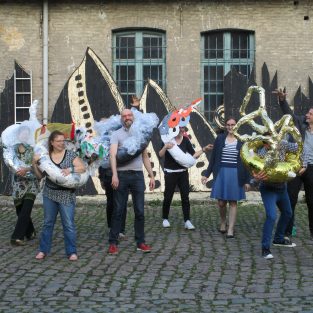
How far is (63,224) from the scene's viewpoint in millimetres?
8891

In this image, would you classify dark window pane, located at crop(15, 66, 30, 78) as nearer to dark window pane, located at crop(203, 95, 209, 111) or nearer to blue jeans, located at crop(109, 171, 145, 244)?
dark window pane, located at crop(203, 95, 209, 111)

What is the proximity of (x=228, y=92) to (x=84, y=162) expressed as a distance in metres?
7.32

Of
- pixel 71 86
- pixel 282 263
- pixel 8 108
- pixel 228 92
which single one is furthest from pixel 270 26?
pixel 282 263

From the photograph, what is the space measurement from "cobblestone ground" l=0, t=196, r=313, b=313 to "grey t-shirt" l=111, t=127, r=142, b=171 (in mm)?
1093

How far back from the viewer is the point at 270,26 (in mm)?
15961

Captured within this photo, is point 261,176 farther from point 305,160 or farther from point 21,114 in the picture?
point 21,114

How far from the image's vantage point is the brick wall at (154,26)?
1594cm

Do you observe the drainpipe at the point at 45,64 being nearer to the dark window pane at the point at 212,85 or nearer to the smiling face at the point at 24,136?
the dark window pane at the point at 212,85

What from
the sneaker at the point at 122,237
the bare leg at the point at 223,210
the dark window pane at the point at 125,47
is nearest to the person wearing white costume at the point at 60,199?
the sneaker at the point at 122,237

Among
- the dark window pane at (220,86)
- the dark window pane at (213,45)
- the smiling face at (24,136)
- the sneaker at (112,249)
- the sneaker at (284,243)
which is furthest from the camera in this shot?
the dark window pane at (220,86)

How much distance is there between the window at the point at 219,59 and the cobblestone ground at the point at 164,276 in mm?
5676

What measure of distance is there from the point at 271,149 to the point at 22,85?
28.2 feet

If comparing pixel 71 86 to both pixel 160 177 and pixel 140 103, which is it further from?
pixel 160 177

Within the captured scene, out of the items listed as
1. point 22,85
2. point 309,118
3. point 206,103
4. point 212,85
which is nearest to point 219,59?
point 212,85
